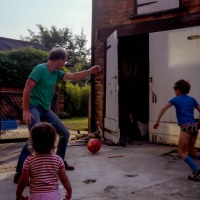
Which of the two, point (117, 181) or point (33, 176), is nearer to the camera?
point (33, 176)

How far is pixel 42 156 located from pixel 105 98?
6148 millimetres

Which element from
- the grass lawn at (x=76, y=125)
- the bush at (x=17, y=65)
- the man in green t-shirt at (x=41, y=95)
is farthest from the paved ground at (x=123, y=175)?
the bush at (x=17, y=65)

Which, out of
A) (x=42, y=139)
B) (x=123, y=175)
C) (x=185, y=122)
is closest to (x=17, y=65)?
(x=123, y=175)

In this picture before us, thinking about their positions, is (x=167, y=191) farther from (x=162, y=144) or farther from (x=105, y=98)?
(x=105, y=98)

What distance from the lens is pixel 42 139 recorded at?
93.7 inches

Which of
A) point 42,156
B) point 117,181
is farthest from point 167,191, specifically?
point 42,156

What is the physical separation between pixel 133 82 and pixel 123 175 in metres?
5.40

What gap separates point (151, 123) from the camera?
7984mm

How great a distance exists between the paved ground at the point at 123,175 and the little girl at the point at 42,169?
3.86 feet

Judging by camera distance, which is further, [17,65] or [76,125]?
[17,65]

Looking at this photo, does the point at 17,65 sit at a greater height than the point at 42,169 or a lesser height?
greater

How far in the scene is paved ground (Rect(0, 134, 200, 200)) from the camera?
11.8ft

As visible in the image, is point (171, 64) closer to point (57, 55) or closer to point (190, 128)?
point (190, 128)

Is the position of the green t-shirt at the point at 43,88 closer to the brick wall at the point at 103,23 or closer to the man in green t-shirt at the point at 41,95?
the man in green t-shirt at the point at 41,95
